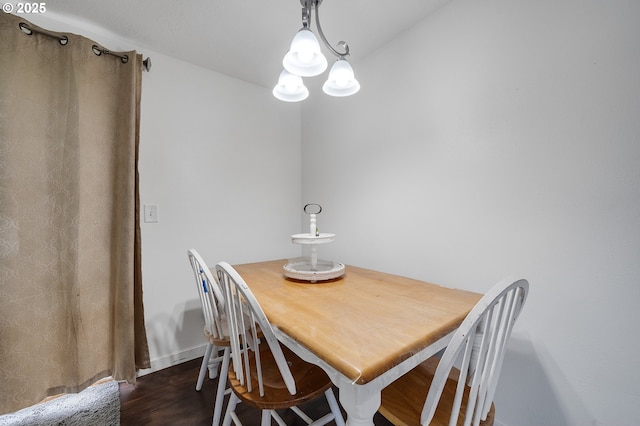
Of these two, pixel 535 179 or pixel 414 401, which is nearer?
pixel 414 401

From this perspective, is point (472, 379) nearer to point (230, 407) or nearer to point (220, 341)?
point (230, 407)

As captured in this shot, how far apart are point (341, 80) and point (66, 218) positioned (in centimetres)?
170

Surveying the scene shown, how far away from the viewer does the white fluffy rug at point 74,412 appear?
1.33 m

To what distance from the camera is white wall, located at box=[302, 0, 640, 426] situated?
94 centimetres

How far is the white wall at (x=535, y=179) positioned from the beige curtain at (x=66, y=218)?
1.71 metres

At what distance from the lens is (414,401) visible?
2.85 feet

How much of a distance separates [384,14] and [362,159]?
0.88 metres

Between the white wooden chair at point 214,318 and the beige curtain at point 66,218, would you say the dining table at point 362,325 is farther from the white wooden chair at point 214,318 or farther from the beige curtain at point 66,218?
the beige curtain at point 66,218

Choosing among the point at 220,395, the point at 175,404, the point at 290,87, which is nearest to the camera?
the point at 220,395

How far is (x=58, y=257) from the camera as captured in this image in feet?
4.68

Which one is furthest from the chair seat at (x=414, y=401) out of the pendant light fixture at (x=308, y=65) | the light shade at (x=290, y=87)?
the light shade at (x=290, y=87)

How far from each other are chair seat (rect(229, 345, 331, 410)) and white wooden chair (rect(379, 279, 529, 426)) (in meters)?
0.25

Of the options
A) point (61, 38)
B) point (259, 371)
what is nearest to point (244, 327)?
point (259, 371)

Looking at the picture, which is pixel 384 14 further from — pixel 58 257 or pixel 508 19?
pixel 58 257
